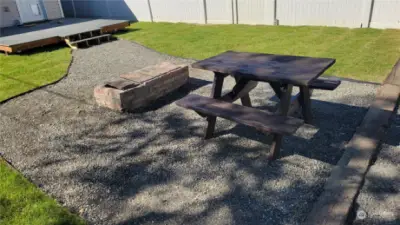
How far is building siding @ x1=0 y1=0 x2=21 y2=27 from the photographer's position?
52.1ft

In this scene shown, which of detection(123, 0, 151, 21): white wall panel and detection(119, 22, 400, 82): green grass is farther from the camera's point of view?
detection(123, 0, 151, 21): white wall panel

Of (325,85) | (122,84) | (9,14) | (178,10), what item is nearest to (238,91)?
(325,85)

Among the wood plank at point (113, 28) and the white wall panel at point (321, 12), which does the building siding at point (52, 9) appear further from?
the white wall panel at point (321, 12)

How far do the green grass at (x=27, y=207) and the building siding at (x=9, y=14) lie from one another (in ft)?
51.8

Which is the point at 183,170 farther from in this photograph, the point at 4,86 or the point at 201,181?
the point at 4,86

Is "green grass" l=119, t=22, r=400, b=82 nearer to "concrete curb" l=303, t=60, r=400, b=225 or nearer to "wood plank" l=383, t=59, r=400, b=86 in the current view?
"wood plank" l=383, t=59, r=400, b=86

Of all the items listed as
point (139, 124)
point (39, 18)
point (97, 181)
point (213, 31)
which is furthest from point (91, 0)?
point (97, 181)

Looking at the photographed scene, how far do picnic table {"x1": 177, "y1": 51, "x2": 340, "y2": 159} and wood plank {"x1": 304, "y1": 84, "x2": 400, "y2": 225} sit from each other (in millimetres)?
642

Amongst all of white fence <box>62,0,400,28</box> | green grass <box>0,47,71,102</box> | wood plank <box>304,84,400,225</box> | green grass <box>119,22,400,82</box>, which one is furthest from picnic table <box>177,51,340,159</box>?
white fence <box>62,0,400,28</box>

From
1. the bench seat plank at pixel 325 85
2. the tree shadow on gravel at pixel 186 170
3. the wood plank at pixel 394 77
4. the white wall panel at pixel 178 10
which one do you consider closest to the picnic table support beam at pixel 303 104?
the bench seat plank at pixel 325 85

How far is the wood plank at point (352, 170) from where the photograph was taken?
261cm

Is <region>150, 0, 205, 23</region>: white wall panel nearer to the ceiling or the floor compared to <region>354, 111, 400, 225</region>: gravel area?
nearer to the ceiling

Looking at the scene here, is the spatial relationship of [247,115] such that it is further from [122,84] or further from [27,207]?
[122,84]

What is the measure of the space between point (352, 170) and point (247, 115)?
1184 mm
